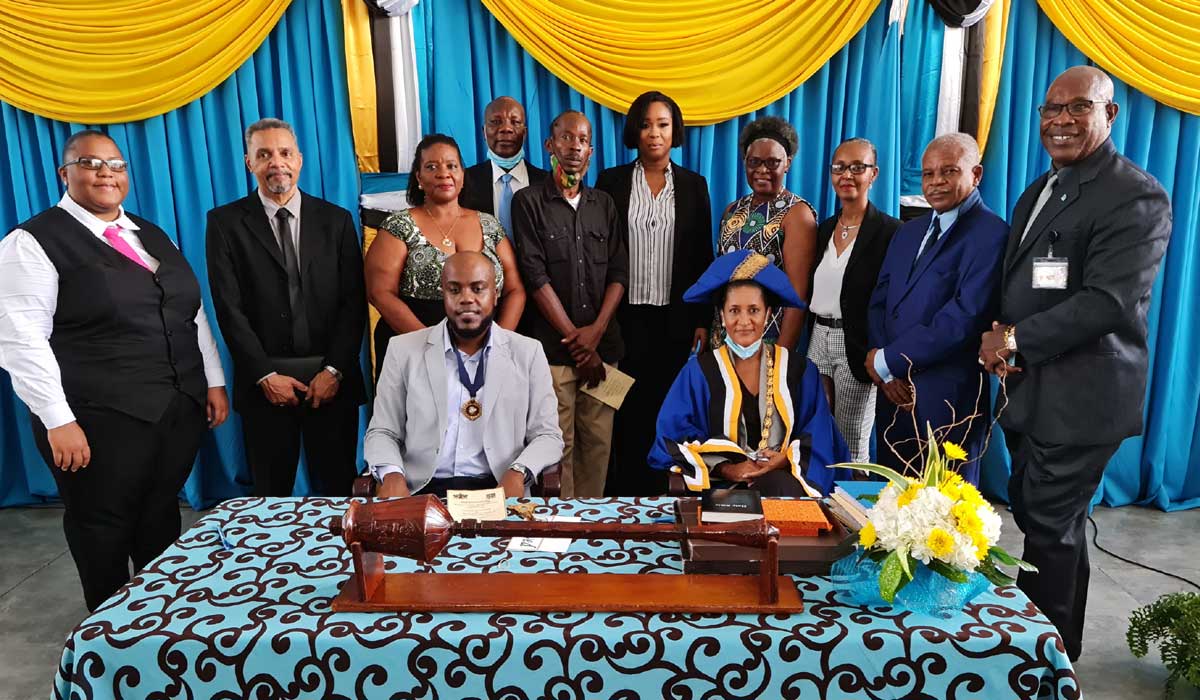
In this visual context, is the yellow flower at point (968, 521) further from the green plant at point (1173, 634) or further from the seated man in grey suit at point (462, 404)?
the green plant at point (1173, 634)

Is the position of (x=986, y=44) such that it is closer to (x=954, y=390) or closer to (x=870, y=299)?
(x=870, y=299)

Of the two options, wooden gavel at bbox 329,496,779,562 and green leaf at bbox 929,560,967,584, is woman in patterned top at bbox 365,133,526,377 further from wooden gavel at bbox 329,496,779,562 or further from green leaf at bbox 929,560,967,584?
green leaf at bbox 929,560,967,584

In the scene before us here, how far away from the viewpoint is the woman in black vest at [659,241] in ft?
11.8

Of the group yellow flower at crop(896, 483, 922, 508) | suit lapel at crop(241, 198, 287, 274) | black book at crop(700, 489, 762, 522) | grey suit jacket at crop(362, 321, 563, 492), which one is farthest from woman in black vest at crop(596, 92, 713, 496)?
yellow flower at crop(896, 483, 922, 508)

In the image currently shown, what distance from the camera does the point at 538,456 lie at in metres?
2.68

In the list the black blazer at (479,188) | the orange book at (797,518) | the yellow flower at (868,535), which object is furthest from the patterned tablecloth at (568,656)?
the black blazer at (479,188)

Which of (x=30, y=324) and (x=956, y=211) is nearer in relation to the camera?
(x=30, y=324)

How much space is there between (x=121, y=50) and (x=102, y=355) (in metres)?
2.07

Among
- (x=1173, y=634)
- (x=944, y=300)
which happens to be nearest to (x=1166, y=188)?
(x=944, y=300)

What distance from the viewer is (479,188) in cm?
369

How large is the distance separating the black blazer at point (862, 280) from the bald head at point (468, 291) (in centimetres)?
149

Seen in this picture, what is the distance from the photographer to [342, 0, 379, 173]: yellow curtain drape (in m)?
3.96

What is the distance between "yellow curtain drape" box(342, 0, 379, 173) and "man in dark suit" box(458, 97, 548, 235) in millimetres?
671

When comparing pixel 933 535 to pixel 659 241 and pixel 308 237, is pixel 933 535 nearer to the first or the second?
pixel 659 241
